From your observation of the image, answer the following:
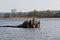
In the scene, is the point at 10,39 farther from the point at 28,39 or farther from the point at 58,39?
the point at 58,39

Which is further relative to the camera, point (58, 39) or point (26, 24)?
point (26, 24)

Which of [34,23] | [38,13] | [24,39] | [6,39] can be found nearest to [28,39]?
[24,39]

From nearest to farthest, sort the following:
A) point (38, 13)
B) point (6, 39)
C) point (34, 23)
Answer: point (6, 39) → point (34, 23) → point (38, 13)

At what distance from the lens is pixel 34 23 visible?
185 feet

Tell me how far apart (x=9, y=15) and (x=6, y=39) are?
15751 centimetres

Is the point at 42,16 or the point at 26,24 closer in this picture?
the point at 26,24

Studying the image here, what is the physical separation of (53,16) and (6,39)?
16746cm

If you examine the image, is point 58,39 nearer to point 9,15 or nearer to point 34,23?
point 34,23

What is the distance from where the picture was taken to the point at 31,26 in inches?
2243

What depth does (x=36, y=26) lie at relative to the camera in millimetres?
57719

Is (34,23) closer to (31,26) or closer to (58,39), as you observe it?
(31,26)

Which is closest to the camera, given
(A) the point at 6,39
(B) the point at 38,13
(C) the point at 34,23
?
(A) the point at 6,39

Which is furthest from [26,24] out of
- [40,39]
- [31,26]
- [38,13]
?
[38,13]

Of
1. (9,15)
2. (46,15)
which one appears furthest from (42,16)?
(9,15)
